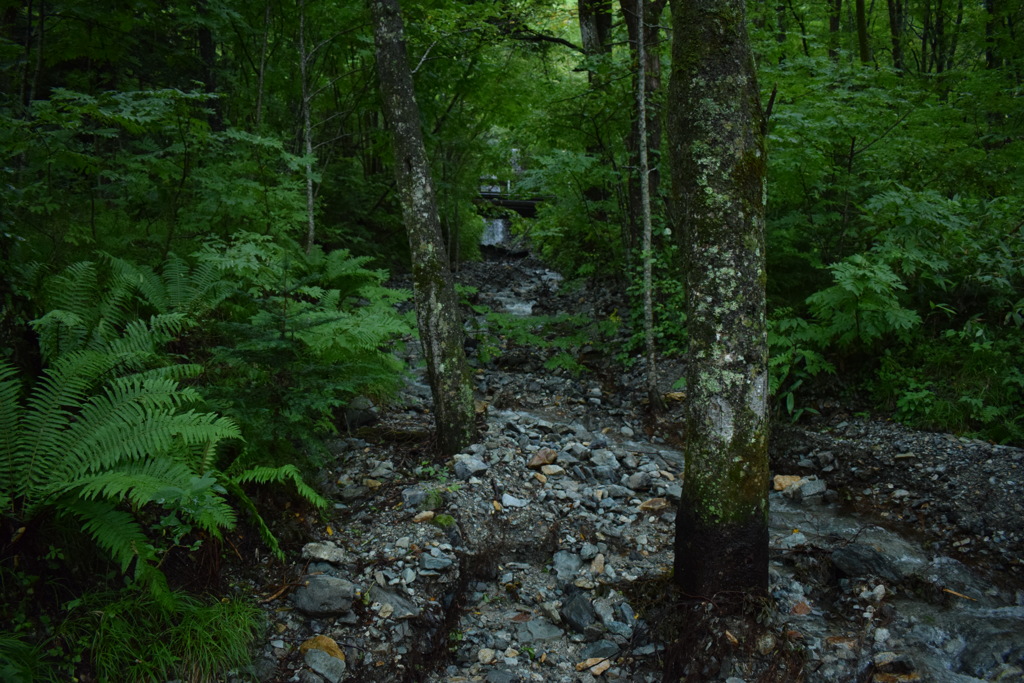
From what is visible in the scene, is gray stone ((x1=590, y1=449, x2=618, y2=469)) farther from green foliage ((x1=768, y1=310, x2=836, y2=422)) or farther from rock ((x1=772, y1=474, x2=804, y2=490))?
green foliage ((x1=768, y1=310, x2=836, y2=422))

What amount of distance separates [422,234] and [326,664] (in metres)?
3.38

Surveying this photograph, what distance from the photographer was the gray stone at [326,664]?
302 centimetres

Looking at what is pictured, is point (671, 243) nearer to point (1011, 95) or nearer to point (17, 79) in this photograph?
point (1011, 95)

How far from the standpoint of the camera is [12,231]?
363cm

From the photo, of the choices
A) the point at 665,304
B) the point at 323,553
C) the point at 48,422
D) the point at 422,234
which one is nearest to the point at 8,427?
the point at 48,422

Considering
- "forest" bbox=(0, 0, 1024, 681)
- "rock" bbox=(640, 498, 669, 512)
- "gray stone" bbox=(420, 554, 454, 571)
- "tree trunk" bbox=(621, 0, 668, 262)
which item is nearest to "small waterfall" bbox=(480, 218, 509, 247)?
"forest" bbox=(0, 0, 1024, 681)

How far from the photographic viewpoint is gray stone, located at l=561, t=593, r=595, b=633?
3.67 meters

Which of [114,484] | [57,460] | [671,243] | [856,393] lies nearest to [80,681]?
[114,484]

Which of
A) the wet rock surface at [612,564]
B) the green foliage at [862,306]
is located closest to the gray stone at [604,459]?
the wet rock surface at [612,564]

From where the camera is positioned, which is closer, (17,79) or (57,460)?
(57,460)

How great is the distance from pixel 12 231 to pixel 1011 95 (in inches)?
485

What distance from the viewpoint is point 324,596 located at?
3445 mm

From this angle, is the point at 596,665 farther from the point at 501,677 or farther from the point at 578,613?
the point at 501,677

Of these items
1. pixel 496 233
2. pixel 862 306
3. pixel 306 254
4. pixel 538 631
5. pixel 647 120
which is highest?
pixel 647 120
